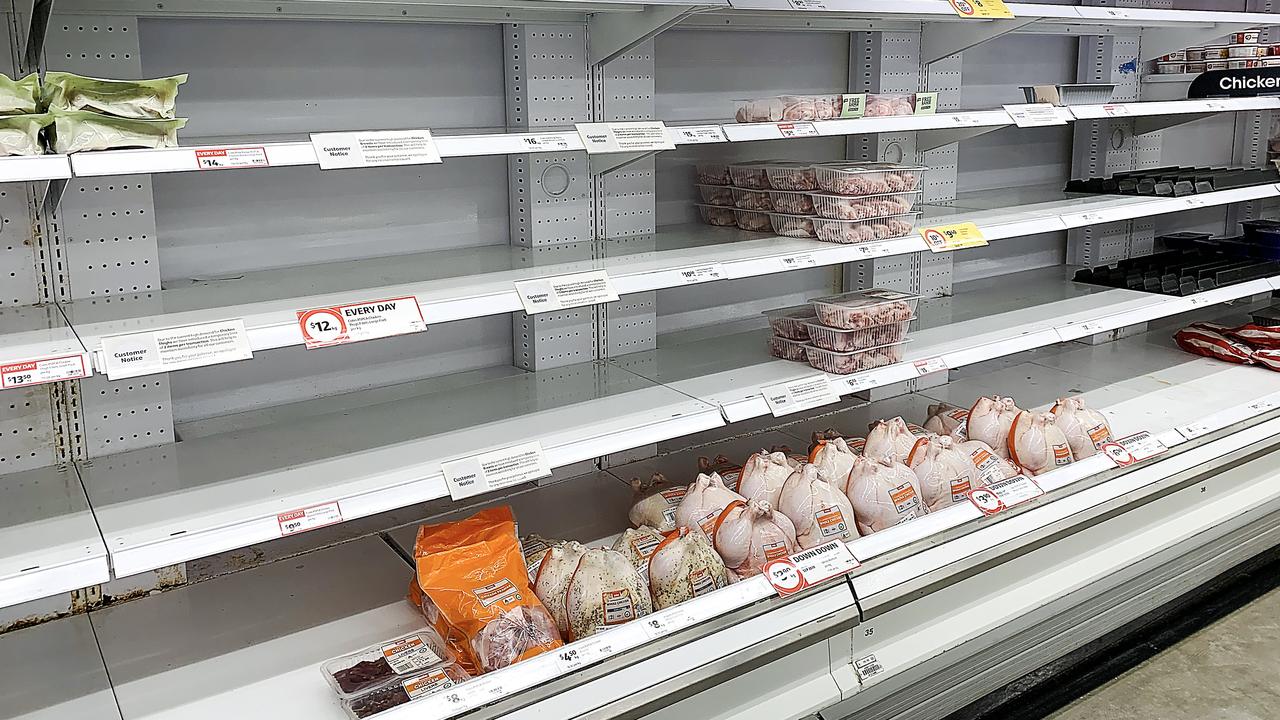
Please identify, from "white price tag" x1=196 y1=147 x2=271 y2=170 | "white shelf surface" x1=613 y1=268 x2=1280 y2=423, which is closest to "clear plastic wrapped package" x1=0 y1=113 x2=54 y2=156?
"white price tag" x1=196 y1=147 x2=271 y2=170

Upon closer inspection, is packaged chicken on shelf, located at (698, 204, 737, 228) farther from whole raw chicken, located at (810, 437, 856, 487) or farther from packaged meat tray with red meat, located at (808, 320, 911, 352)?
whole raw chicken, located at (810, 437, 856, 487)

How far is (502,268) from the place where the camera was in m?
2.52

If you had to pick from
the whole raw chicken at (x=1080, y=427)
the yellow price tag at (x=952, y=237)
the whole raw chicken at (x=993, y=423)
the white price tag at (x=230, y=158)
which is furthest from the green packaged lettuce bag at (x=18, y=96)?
the whole raw chicken at (x=1080, y=427)

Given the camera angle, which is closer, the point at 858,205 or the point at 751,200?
the point at 858,205

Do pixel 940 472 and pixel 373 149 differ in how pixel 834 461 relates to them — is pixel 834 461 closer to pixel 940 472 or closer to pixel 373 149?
pixel 940 472

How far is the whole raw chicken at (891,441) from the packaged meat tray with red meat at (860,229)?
1.68 ft

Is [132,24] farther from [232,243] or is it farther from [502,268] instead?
[502,268]

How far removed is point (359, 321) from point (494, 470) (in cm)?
45

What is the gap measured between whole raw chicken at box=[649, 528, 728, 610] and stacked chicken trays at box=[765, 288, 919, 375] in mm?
734

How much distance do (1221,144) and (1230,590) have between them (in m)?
2.37

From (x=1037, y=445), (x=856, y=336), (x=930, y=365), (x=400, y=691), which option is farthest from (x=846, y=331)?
(x=400, y=691)

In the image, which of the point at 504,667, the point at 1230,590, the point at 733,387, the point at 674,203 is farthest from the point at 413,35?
the point at 1230,590

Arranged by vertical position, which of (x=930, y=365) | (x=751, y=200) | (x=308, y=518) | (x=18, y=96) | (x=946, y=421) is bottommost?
(x=946, y=421)

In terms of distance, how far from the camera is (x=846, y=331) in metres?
2.79
